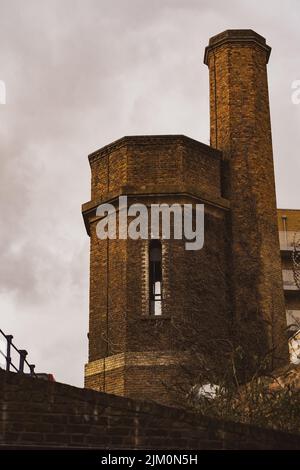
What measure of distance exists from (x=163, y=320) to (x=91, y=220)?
354cm

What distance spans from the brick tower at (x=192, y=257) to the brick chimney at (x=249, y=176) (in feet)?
0.09

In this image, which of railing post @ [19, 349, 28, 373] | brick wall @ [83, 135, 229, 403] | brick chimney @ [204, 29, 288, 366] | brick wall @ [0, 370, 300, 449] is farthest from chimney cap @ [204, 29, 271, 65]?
brick wall @ [0, 370, 300, 449]

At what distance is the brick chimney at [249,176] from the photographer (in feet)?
72.3

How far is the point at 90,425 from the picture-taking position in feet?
25.7

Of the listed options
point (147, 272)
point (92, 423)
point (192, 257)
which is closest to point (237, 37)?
point (192, 257)

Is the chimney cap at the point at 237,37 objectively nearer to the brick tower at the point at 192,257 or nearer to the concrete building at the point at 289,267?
the brick tower at the point at 192,257

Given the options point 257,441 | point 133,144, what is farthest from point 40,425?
point 133,144

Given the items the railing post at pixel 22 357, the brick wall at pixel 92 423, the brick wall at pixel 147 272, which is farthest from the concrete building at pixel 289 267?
the brick wall at pixel 92 423

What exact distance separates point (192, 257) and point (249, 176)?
124 inches

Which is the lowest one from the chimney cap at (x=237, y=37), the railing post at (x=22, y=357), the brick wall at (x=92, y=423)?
the brick wall at (x=92, y=423)

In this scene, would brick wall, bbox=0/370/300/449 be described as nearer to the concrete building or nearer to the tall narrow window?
the tall narrow window

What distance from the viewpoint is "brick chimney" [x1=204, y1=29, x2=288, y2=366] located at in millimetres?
22031

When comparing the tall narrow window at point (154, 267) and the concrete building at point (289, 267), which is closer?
the tall narrow window at point (154, 267)
